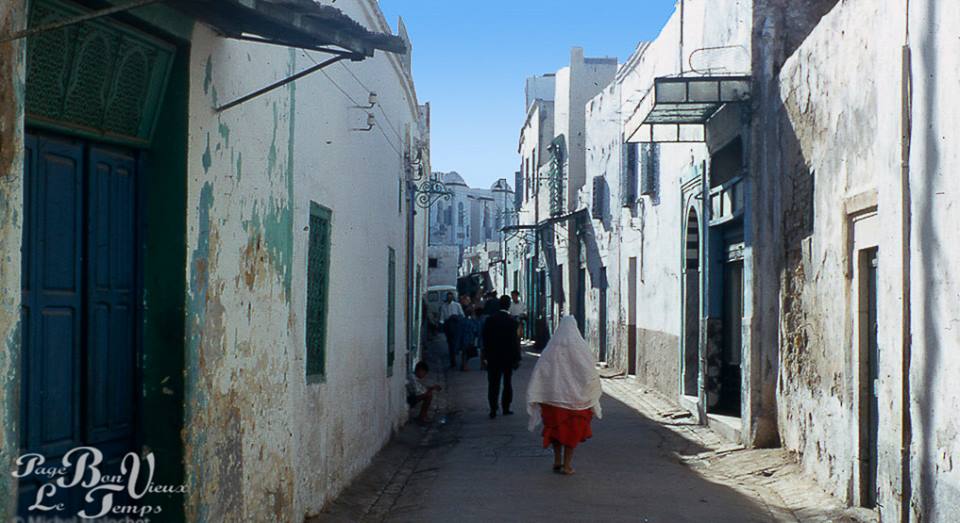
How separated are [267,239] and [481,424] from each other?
8.22 m

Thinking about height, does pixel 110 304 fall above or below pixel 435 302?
above

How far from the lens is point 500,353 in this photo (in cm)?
1516

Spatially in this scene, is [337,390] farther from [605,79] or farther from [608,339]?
[605,79]

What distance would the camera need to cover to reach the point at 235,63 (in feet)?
19.7

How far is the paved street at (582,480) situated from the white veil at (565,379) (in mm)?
618

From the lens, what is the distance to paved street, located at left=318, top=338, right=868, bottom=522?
864 cm

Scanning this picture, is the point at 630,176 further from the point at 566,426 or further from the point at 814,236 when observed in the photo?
the point at 814,236

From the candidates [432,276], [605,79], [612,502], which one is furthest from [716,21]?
[432,276]

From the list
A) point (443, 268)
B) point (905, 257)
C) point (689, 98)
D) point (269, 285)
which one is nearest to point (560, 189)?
point (443, 268)

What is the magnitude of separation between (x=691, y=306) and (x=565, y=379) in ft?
16.5

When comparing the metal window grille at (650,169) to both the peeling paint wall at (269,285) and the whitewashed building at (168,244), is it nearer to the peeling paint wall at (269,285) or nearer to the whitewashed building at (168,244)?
the peeling paint wall at (269,285)

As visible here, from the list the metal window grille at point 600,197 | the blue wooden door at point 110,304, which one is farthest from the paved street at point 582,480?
the metal window grille at point 600,197

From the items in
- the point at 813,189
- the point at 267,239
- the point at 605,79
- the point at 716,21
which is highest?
the point at 605,79

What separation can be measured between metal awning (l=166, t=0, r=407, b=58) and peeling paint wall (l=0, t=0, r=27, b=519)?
47.1 inches
